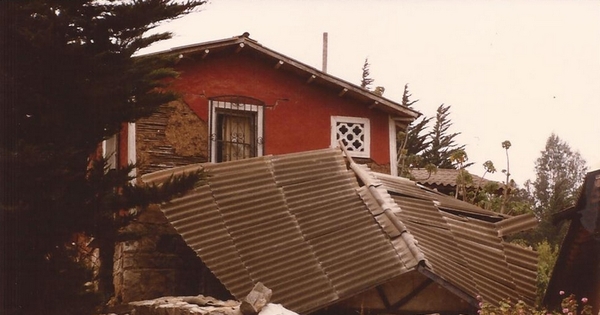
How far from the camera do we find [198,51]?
12.9 meters

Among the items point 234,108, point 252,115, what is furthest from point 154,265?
point 252,115

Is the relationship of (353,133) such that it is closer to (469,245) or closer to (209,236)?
(469,245)

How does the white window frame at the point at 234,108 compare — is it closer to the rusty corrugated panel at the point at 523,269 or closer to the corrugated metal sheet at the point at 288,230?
the corrugated metal sheet at the point at 288,230

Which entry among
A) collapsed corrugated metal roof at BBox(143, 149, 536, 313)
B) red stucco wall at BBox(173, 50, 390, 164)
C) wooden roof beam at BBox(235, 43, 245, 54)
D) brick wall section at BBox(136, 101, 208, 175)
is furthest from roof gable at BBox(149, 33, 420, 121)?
collapsed corrugated metal roof at BBox(143, 149, 536, 313)

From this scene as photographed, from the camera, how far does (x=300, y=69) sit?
44.8ft

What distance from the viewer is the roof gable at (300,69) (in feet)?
42.5

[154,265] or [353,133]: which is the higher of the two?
[353,133]

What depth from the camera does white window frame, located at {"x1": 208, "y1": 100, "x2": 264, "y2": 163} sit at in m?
12.9

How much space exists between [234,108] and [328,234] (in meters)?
4.32

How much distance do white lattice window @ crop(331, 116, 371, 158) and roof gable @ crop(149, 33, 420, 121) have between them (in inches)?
17.9

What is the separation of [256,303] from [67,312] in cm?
202

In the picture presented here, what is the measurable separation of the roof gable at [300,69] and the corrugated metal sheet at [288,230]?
9.06 ft

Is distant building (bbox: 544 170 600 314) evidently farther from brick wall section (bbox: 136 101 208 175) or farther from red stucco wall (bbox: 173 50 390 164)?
brick wall section (bbox: 136 101 208 175)

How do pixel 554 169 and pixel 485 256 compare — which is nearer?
pixel 485 256
